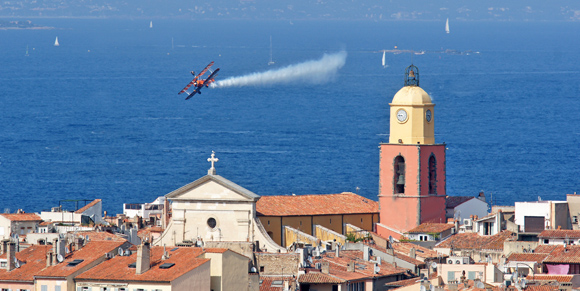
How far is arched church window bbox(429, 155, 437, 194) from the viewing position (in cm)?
7888

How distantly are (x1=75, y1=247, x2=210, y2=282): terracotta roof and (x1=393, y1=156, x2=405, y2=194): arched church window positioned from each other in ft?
91.6

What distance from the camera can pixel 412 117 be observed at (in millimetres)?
77875

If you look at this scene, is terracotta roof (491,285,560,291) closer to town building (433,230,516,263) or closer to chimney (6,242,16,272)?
town building (433,230,516,263)

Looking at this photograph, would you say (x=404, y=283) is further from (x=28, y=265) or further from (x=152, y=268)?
(x=28, y=265)

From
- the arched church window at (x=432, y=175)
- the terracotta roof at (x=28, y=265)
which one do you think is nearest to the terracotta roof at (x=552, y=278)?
the terracotta roof at (x=28, y=265)

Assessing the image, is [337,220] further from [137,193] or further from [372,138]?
[372,138]

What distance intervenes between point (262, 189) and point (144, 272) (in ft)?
296

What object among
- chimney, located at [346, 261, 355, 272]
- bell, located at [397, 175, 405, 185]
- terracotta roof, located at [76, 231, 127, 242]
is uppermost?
bell, located at [397, 175, 405, 185]

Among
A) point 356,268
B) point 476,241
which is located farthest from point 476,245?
point 356,268

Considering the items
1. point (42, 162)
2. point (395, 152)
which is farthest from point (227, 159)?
point (395, 152)

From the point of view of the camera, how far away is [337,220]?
242 feet

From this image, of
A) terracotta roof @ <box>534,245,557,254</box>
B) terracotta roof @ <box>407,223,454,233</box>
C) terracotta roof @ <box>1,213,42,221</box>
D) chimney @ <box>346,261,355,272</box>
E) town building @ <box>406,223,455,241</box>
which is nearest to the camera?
chimney @ <box>346,261,355,272</box>

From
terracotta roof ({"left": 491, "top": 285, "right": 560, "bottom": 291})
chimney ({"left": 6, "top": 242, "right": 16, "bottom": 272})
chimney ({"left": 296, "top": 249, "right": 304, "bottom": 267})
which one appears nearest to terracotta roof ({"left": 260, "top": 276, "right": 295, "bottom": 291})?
chimney ({"left": 296, "top": 249, "right": 304, "bottom": 267})

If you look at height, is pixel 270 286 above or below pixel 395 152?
below
